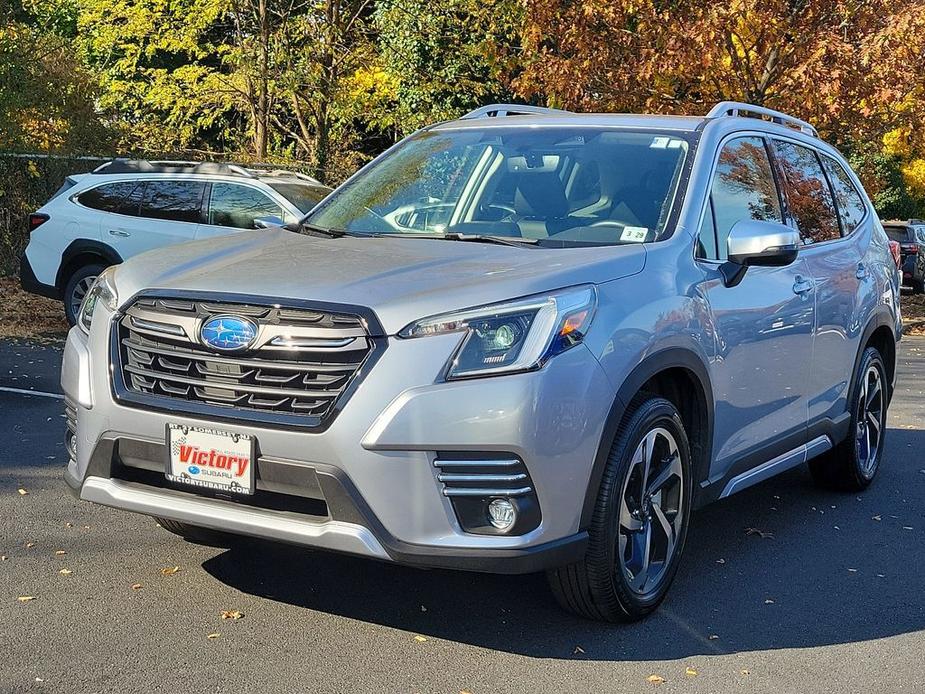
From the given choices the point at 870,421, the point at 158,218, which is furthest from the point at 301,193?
the point at 870,421

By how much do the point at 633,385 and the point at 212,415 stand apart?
1.40m

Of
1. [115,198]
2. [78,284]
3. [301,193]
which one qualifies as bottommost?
[78,284]

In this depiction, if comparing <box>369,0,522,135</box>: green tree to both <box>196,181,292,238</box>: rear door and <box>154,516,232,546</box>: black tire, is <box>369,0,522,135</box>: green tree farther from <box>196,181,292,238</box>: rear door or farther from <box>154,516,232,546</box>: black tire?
<box>154,516,232,546</box>: black tire

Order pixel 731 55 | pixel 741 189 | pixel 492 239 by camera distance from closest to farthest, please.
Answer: pixel 492 239 < pixel 741 189 < pixel 731 55

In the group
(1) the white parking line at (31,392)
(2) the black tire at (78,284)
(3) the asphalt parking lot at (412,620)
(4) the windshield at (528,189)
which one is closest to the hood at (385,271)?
(4) the windshield at (528,189)

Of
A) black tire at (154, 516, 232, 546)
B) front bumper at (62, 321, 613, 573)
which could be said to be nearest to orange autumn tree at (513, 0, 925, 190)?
black tire at (154, 516, 232, 546)

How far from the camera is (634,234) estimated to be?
4887mm

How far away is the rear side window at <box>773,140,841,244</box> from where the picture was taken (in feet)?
19.8

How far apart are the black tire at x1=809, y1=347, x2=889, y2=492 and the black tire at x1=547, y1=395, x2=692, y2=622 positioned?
2221 mm

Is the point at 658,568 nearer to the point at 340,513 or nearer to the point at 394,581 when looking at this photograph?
the point at 394,581

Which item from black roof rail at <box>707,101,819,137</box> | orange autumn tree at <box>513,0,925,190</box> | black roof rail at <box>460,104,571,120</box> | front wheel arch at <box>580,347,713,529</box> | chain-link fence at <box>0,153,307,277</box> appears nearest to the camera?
front wheel arch at <box>580,347,713,529</box>

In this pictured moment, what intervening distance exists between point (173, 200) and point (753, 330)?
898 cm

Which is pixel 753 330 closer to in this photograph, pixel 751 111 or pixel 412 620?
pixel 751 111

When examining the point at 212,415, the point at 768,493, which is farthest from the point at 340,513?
the point at 768,493
